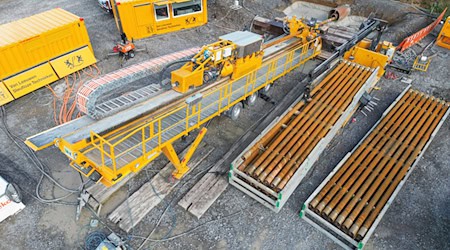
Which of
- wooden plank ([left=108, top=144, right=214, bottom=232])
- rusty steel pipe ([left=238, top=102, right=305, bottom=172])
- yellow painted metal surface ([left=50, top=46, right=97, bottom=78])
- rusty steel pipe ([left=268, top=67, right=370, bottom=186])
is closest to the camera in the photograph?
wooden plank ([left=108, top=144, right=214, bottom=232])

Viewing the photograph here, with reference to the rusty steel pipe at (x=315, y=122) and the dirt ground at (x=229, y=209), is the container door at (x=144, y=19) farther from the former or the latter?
the rusty steel pipe at (x=315, y=122)

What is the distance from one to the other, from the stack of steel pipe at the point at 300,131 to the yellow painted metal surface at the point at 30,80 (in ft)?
33.1

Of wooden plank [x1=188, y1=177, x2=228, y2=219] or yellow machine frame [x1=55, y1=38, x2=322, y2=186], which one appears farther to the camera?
wooden plank [x1=188, y1=177, x2=228, y2=219]

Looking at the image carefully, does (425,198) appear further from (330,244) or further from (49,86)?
(49,86)

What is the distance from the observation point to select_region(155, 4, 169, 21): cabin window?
17992 millimetres

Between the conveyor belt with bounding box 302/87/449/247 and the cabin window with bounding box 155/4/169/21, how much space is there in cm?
1309

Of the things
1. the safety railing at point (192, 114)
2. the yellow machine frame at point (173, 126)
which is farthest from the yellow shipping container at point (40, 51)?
the safety railing at point (192, 114)

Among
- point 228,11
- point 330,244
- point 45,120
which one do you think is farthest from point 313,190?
point 228,11

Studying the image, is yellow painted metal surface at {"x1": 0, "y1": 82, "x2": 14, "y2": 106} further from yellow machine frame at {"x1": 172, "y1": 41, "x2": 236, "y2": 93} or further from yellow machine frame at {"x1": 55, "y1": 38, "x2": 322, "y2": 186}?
yellow machine frame at {"x1": 172, "y1": 41, "x2": 236, "y2": 93}

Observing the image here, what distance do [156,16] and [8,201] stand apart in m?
12.8

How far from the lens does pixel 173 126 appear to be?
9.28 meters

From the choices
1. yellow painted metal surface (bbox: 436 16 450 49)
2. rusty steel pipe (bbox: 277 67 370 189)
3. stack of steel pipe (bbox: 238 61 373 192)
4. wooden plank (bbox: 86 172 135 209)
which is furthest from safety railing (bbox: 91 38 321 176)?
yellow painted metal surface (bbox: 436 16 450 49)

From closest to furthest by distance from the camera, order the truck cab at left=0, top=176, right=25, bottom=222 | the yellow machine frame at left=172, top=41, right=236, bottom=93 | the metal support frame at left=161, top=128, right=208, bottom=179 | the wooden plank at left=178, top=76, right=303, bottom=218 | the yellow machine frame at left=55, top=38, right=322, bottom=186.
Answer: the yellow machine frame at left=55, top=38, right=322, bottom=186 → the truck cab at left=0, top=176, right=25, bottom=222 → the wooden plank at left=178, top=76, right=303, bottom=218 → the metal support frame at left=161, top=128, right=208, bottom=179 → the yellow machine frame at left=172, top=41, right=236, bottom=93

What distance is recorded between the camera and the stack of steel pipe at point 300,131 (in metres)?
9.73
